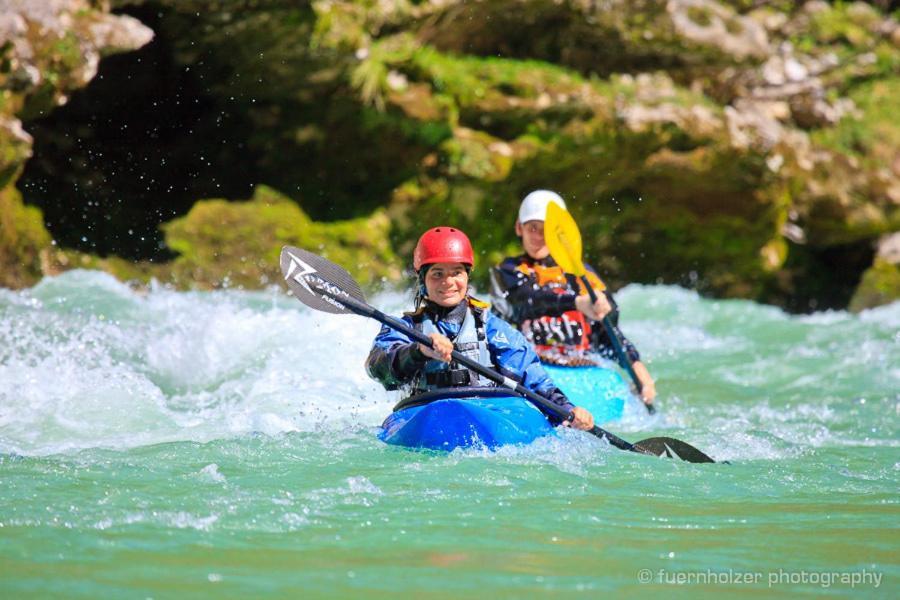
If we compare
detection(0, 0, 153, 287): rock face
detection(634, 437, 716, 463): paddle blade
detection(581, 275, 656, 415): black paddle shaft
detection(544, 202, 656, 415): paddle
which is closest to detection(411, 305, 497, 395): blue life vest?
detection(634, 437, 716, 463): paddle blade

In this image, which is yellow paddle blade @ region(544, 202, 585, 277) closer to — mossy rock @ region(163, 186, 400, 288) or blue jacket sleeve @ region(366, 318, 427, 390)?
blue jacket sleeve @ region(366, 318, 427, 390)

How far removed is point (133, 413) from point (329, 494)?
6.84 ft

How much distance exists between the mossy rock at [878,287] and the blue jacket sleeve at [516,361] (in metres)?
9.48

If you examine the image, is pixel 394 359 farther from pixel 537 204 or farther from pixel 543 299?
pixel 537 204

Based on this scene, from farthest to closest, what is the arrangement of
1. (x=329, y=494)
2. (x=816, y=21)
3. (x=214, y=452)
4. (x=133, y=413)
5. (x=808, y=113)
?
(x=816, y=21) < (x=808, y=113) < (x=133, y=413) < (x=214, y=452) < (x=329, y=494)

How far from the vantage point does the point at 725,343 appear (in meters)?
10.2

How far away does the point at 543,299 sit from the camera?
21.6ft

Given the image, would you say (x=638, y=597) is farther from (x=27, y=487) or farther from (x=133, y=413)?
(x=133, y=413)

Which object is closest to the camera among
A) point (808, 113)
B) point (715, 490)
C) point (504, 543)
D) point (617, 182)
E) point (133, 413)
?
point (504, 543)

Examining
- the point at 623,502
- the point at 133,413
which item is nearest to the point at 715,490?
the point at 623,502

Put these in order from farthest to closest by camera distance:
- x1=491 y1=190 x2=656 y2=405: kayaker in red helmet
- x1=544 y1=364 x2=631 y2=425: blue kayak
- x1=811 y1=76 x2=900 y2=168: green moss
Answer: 1. x1=811 y1=76 x2=900 y2=168: green moss
2. x1=491 y1=190 x2=656 y2=405: kayaker in red helmet
3. x1=544 y1=364 x2=631 y2=425: blue kayak

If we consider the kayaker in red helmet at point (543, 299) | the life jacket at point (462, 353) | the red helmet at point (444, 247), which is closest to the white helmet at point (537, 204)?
the kayaker in red helmet at point (543, 299)

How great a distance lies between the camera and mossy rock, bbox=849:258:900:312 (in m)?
13.3

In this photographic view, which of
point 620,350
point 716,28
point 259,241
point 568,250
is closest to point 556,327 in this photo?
point 620,350
